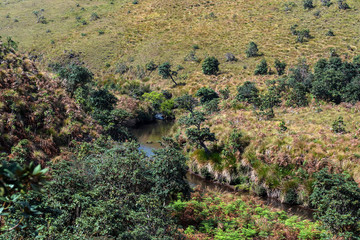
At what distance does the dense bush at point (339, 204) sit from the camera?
14984mm

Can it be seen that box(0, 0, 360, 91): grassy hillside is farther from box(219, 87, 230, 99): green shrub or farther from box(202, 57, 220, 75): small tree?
box(219, 87, 230, 99): green shrub

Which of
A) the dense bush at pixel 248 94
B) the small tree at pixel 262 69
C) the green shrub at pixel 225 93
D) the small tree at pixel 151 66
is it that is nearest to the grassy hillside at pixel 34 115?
the dense bush at pixel 248 94

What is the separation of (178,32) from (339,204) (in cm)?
7031

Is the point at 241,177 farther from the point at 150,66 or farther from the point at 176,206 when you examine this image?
the point at 150,66

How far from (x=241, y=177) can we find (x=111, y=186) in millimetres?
14074

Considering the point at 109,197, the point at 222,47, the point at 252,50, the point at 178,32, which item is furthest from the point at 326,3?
the point at 109,197

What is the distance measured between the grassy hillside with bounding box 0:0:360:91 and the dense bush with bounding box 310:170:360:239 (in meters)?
35.1

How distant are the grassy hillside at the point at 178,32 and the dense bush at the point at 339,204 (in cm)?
3514

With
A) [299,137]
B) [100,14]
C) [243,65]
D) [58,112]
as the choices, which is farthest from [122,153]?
[100,14]

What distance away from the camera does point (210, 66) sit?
5806cm

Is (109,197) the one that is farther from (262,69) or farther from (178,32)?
(178,32)

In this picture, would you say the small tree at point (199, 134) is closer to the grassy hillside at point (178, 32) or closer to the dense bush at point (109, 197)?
the dense bush at point (109, 197)

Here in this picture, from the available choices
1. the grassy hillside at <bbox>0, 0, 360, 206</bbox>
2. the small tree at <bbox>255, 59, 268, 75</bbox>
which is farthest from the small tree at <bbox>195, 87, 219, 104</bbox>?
the small tree at <bbox>255, 59, 268, 75</bbox>

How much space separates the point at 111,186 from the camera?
13992mm
